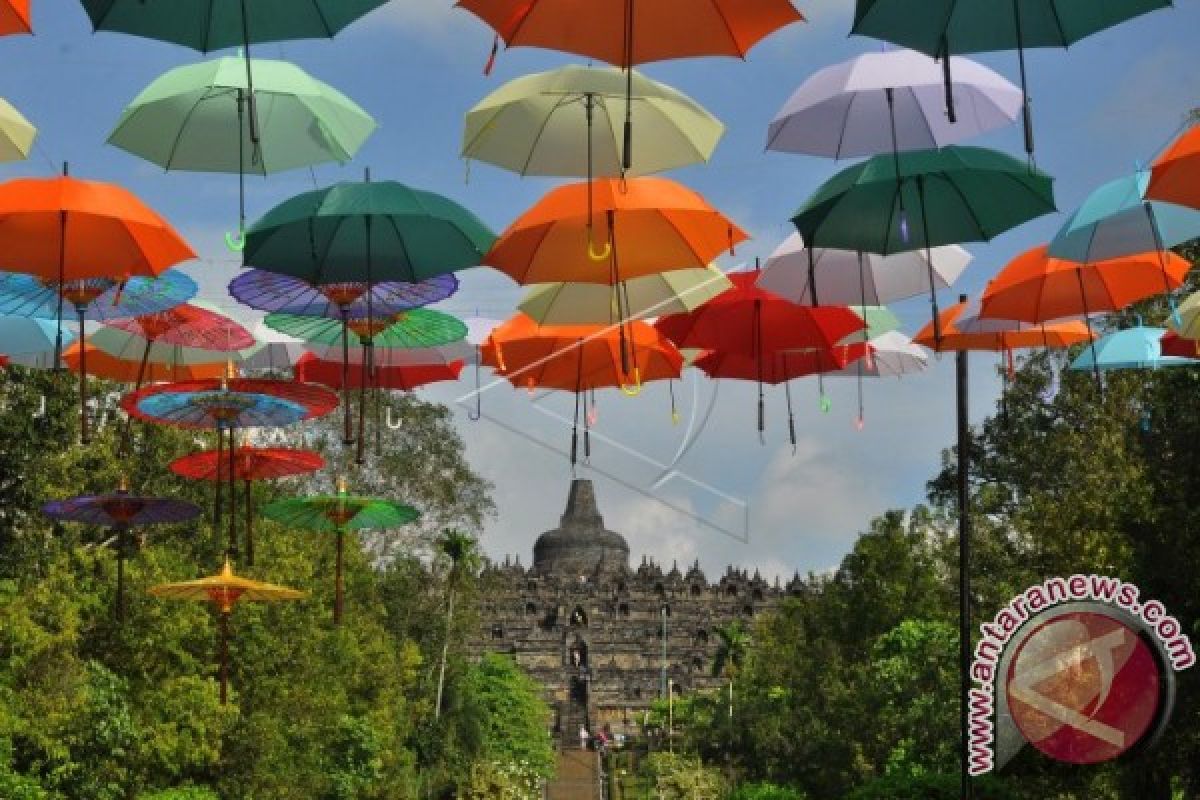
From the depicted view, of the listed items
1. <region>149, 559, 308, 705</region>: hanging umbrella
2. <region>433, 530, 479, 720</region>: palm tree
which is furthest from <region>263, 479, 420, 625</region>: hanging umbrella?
<region>433, 530, 479, 720</region>: palm tree

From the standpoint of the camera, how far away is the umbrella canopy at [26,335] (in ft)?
47.9

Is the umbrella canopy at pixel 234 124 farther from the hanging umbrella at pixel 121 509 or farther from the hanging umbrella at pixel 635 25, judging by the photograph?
the hanging umbrella at pixel 121 509

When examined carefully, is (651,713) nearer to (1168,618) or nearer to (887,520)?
(887,520)

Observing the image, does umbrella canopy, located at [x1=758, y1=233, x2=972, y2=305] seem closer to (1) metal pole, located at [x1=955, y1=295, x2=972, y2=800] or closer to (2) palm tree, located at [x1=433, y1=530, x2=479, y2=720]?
(1) metal pole, located at [x1=955, y1=295, x2=972, y2=800]

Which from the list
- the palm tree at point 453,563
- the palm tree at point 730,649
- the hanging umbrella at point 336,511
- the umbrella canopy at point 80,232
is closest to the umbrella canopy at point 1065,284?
the umbrella canopy at point 80,232

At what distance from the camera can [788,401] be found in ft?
48.8

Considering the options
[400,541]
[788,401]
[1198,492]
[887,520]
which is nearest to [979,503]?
[887,520]

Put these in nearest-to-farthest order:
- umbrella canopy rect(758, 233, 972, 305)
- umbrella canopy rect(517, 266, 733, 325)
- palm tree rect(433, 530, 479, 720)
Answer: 1. umbrella canopy rect(758, 233, 972, 305)
2. umbrella canopy rect(517, 266, 733, 325)
3. palm tree rect(433, 530, 479, 720)

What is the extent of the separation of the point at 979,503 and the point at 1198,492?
18.0m

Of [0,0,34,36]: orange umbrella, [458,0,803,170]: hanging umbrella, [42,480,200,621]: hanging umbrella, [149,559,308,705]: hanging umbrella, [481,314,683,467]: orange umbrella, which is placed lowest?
[149,559,308,705]: hanging umbrella

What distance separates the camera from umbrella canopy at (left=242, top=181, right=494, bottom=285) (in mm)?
12172

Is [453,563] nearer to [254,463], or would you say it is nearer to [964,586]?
[254,463]

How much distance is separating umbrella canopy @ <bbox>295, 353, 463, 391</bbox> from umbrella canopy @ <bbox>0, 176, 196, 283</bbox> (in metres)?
3.27

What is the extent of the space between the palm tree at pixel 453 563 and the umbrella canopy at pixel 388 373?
80.5ft
